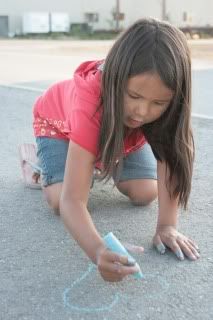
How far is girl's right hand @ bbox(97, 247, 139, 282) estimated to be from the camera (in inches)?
64.7

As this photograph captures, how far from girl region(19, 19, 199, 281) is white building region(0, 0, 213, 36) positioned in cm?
2073

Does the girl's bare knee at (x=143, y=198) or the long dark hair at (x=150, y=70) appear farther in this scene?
the girl's bare knee at (x=143, y=198)

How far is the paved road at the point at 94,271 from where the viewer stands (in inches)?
69.6

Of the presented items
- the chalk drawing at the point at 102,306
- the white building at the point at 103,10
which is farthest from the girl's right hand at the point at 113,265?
the white building at the point at 103,10

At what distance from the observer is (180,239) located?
2.19m

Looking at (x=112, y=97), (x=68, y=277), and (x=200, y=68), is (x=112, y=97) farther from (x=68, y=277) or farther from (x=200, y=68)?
(x=200, y=68)

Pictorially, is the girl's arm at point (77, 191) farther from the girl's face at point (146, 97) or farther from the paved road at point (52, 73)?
the paved road at point (52, 73)

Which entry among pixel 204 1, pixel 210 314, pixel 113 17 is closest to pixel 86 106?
pixel 210 314

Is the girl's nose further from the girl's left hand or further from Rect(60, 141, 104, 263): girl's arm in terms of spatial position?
the girl's left hand

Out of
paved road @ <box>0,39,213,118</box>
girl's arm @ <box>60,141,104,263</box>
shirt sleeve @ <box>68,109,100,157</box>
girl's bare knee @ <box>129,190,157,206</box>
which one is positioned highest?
shirt sleeve @ <box>68,109,100,157</box>

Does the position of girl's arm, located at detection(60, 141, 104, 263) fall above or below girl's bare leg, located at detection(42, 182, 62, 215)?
above

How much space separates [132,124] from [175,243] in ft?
1.55

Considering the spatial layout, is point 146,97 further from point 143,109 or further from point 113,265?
point 113,265

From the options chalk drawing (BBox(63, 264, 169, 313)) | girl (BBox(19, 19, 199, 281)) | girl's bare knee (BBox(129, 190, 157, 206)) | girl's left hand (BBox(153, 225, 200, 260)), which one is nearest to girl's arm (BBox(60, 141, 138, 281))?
girl (BBox(19, 19, 199, 281))
